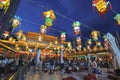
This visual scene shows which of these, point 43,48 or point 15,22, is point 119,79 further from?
point 43,48

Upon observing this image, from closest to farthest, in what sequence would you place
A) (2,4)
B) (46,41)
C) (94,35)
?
(2,4)
(94,35)
(46,41)

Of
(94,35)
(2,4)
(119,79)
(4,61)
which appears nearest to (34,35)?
(94,35)

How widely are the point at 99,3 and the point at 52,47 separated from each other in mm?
34724

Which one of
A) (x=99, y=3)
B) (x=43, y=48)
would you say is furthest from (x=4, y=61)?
(x=43, y=48)

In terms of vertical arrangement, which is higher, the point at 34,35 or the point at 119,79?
the point at 34,35

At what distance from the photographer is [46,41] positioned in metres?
47.6

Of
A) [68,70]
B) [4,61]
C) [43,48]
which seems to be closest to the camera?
[4,61]

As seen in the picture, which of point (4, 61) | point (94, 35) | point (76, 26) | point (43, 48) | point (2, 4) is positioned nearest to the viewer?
point (2, 4)

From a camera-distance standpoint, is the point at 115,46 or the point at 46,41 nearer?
the point at 115,46

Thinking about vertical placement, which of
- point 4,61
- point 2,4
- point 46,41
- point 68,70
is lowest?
point 68,70

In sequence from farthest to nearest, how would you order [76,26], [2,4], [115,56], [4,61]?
[76,26]
[4,61]
[2,4]
[115,56]

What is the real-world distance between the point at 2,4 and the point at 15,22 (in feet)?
23.1

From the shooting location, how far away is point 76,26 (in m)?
15.3

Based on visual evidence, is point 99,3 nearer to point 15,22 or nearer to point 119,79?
point 119,79
